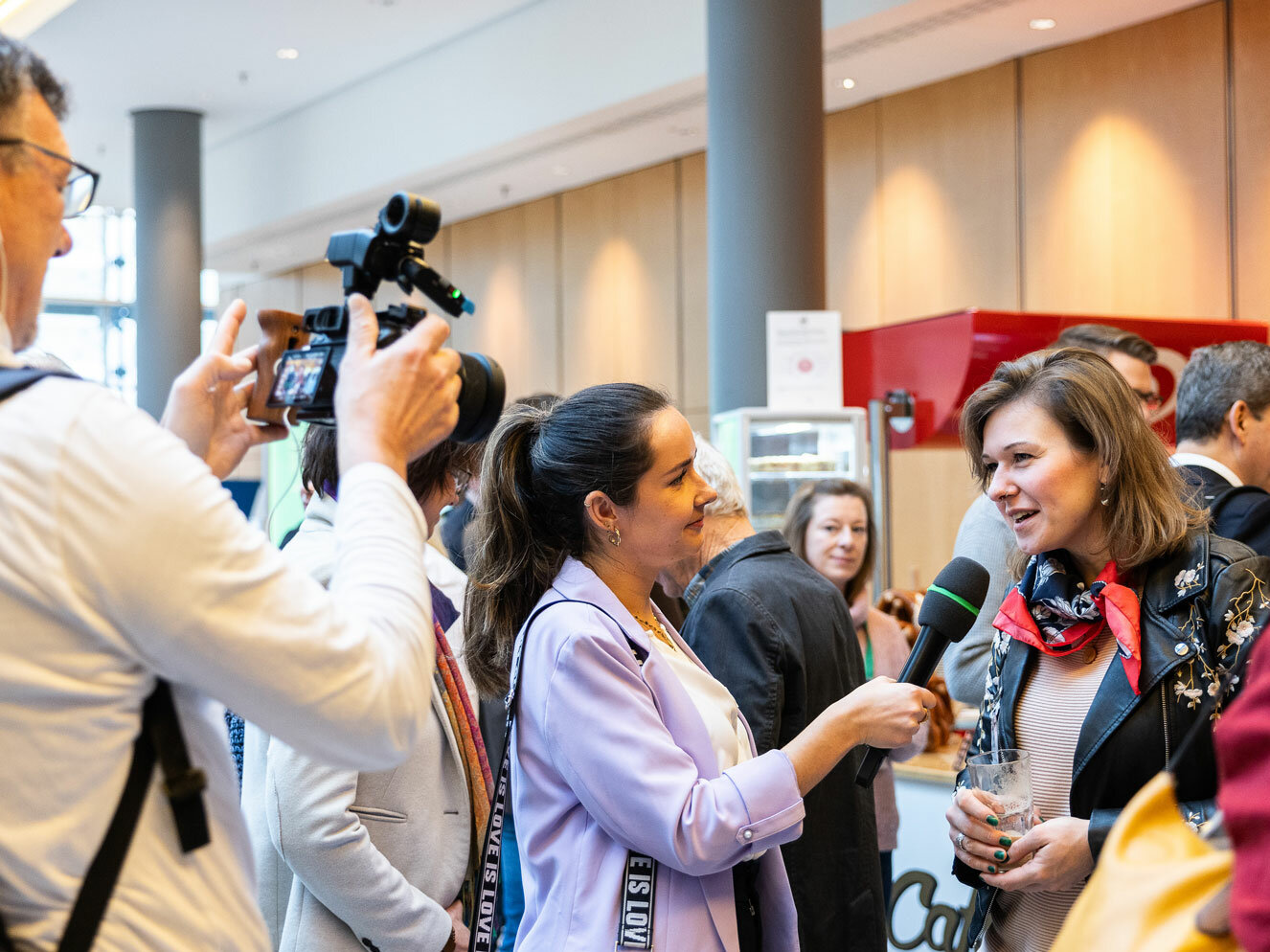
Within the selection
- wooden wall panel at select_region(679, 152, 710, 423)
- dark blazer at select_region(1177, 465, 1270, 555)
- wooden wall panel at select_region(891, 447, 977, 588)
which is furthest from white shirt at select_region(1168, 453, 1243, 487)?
wooden wall panel at select_region(679, 152, 710, 423)

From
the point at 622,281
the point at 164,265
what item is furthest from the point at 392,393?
the point at 164,265

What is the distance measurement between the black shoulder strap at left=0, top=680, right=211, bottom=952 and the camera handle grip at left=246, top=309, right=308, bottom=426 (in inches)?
17.5

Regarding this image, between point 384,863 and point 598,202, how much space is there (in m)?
9.09

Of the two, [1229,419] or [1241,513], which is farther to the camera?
[1229,419]

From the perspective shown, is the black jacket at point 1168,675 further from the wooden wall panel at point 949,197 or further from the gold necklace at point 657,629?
the wooden wall panel at point 949,197

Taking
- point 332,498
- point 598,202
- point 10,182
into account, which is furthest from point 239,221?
point 10,182

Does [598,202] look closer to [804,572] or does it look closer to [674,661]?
[804,572]

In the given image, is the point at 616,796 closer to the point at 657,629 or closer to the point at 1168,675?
the point at 657,629

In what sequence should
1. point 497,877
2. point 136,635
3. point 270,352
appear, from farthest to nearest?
point 497,877 → point 270,352 → point 136,635

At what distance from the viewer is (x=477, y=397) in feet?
4.44

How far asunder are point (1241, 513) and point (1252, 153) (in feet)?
15.7

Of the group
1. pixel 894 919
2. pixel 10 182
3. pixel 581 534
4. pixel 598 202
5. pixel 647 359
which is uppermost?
pixel 598 202

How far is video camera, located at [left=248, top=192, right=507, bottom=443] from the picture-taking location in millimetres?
1307

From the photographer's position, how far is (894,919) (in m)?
4.14
